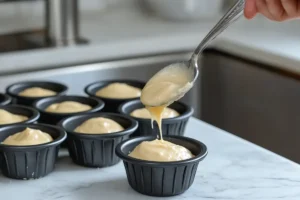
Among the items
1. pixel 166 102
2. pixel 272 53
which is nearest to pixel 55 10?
pixel 272 53

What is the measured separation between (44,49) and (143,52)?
222 millimetres

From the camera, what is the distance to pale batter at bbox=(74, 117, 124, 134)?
1115 millimetres

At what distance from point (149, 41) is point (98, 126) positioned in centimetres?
56

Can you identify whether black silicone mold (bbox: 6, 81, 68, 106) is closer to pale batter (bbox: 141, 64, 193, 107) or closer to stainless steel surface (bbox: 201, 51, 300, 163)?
pale batter (bbox: 141, 64, 193, 107)

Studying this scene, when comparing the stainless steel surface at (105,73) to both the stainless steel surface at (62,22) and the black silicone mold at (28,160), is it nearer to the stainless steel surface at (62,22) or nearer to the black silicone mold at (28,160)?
the stainless steel surface at (62,22)

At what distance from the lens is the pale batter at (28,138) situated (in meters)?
1.06

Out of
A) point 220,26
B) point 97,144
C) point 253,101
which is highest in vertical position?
point 220,26

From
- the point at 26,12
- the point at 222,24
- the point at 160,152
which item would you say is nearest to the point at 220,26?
the point at 222,24

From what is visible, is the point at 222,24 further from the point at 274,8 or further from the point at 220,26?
the point at 274,8

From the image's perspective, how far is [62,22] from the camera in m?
1.64

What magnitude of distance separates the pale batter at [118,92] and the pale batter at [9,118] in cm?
18

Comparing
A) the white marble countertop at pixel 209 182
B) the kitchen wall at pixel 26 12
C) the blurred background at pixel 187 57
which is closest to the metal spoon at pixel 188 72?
the white marble countertop at pixel 209 182

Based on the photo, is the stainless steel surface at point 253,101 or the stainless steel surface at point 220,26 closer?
the stainless steel surface at point 220,26

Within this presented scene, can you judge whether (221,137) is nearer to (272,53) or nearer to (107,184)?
(107,184)
